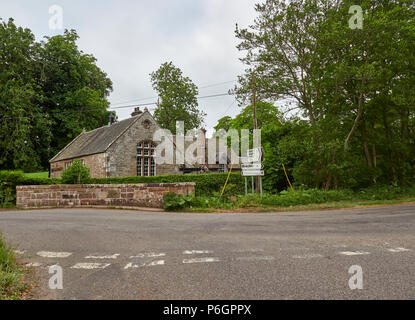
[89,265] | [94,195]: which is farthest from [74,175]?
[89,265]

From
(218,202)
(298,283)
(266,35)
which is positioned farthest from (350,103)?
(298,283)

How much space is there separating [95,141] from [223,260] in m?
30.6

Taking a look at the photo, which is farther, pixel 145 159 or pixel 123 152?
pixel 145 159

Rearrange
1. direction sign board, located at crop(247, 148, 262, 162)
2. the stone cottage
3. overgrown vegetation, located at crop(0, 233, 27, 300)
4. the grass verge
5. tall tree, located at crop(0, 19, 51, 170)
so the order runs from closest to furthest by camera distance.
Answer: overgrown vegetation, located at crop(0, 233, 27, 300) < direction sign board, located at crop(247, 148, 262, 162) < the grass verge < the stone cottage < tall tree, located at crop(0, 19, 51, 170)

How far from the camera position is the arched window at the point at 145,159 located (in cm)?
2944

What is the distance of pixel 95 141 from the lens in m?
31.7

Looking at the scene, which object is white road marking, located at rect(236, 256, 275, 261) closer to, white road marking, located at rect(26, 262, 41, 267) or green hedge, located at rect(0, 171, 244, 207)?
white road marking, located at rect(26, 262, 41, 267)

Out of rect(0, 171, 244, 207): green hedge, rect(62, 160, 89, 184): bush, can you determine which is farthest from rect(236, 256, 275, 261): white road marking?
rect(62, 160, 89, 184): bush

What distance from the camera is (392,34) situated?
15648mm

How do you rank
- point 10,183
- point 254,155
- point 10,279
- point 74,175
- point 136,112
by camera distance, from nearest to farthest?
point 10,279 → point 254,155 → point 10,183 → point 74,175 → point 136,112

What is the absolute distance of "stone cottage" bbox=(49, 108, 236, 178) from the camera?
2719 centimetres

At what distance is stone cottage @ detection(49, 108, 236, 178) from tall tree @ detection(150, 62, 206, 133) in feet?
34.0

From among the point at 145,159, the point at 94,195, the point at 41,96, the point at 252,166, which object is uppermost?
the point at 41,96

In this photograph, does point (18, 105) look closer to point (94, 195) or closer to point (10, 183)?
point (10, 183)
